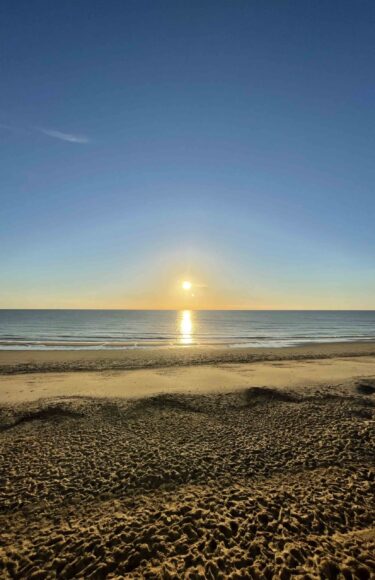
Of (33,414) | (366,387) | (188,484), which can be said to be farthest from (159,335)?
(188,484)

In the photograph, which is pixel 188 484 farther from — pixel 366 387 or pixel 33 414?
pixel 366 387

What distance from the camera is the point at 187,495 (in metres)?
6.32

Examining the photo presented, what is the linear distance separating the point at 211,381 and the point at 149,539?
40.4 feet

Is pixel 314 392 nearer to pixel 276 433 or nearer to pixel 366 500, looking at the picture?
pixel 276 433

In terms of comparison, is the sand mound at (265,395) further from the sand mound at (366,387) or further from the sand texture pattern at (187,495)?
the sand mound at (366,387)

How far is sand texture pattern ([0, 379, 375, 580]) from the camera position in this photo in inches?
185

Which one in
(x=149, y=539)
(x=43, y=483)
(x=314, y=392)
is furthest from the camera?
(x=314, y=392)

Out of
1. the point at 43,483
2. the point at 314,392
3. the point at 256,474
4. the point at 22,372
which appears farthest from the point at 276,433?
the point at 22,372

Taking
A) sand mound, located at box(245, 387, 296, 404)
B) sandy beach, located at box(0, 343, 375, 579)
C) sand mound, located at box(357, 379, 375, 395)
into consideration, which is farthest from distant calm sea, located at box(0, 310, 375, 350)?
sandy beach, located at box(0, 343, 375, 579)

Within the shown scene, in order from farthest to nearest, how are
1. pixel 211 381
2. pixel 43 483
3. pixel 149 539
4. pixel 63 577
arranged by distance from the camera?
pixel 211 381
pixel 43 483
pixel 149 539
pixel 63 577

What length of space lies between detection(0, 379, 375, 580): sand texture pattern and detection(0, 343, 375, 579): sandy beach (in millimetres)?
27

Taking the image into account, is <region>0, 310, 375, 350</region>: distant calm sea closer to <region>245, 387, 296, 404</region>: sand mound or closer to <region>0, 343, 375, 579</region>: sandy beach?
<region>245, 387, 296, 404</region>: sand mound

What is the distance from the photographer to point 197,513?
18.8 feet

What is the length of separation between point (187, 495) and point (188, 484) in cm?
44
